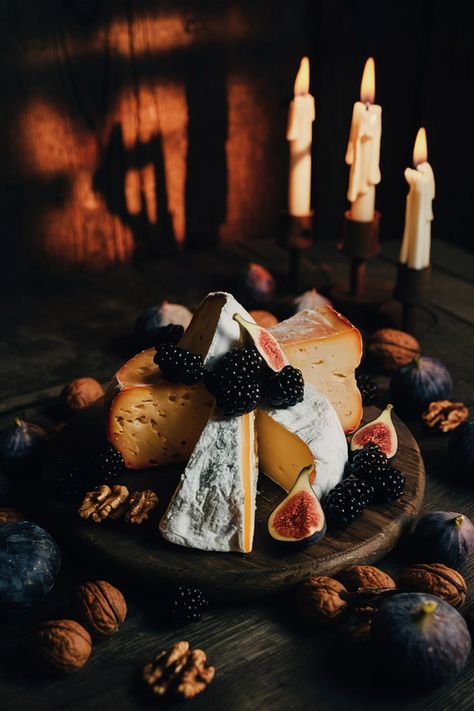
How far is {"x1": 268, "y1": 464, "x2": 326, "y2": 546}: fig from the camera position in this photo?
1990 mm

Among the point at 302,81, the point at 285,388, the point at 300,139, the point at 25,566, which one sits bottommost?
the point at 25,566

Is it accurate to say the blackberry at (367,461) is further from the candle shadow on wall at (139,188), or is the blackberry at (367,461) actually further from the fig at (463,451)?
the candle shadow on wall at (139,188)

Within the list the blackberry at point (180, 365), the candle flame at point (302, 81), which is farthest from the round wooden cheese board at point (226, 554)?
the candle flame at point (302, 81)

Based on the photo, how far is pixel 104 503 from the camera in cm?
211

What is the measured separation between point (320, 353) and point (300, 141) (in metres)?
1.14

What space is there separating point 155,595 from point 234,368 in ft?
1.79

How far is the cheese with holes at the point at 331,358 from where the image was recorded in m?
2.39

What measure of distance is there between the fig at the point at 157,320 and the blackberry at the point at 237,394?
981 millimetres

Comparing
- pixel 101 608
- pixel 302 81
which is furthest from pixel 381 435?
pixel 302 81

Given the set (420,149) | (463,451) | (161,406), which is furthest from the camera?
(420,149)

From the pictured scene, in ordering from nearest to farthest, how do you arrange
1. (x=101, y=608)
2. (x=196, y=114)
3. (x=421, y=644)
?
(x=421, y=644)
(x=101, y=608)
(x=196, y=114)

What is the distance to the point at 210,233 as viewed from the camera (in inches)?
156

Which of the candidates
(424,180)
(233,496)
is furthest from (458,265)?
(233,496)

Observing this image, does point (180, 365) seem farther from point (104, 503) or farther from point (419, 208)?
point (419, 208)
